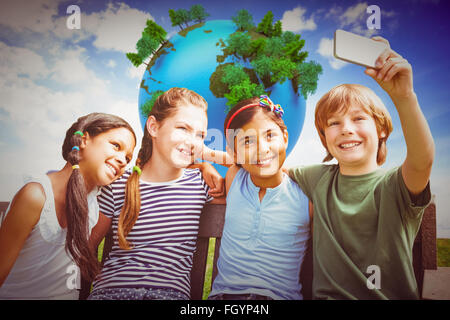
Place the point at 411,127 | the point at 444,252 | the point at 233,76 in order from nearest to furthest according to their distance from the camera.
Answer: the point at 411,127, the point at 233,76, the point at 444,252

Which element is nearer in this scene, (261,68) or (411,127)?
(411,127)

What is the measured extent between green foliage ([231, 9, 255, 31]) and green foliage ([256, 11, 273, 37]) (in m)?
0.05

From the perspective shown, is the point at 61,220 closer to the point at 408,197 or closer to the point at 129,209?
the point at 129,209

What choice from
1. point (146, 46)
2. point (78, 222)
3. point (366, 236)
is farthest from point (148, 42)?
point (366, 236)

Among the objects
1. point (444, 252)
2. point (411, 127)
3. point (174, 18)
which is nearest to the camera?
point (411, 127)

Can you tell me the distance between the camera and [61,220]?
146 cm

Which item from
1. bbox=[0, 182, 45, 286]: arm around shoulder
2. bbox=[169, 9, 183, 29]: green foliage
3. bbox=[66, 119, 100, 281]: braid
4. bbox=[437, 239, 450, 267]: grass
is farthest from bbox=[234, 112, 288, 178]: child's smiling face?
bbox=[437, 239, 450, 267]: grass

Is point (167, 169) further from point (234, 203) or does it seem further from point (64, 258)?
point (64, 258)

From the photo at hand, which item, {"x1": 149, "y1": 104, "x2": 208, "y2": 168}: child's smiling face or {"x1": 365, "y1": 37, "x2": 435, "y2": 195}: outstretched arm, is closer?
{"x1": 365, "y1": 37, "x2": 435, "y2": 195}: outstretched arm

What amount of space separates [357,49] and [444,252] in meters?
1.31

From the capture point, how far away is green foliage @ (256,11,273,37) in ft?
4.88

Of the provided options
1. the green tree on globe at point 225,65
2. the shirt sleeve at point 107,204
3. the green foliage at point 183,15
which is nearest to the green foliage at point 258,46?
the green tree on globe at point 225,65

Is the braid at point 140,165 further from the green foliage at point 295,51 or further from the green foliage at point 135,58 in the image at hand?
the green foliage at point 295,51

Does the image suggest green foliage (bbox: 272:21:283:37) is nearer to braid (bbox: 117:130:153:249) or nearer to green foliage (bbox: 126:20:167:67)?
green foliage (bbox: 126:20:167:67)
